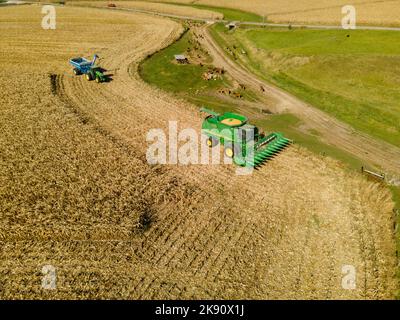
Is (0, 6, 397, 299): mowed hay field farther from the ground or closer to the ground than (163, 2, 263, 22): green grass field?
closer to the ground

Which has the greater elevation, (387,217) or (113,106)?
(113,106)

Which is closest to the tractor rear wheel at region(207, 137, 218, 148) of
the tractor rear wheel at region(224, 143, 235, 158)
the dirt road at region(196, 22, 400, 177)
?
the tractor rear wheel at region(224, 143, 235, 158)

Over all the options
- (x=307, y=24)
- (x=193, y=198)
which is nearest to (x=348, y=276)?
(x=193, y=198)

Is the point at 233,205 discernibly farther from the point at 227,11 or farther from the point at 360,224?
the point at 227,11

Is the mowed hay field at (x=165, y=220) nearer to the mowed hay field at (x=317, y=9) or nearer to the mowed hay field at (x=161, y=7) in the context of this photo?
the mowed hay field at (x=317, y=9)

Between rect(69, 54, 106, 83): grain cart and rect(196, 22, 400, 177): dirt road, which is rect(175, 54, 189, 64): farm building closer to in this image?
rect(196, 22, 400, 177): dirt road
